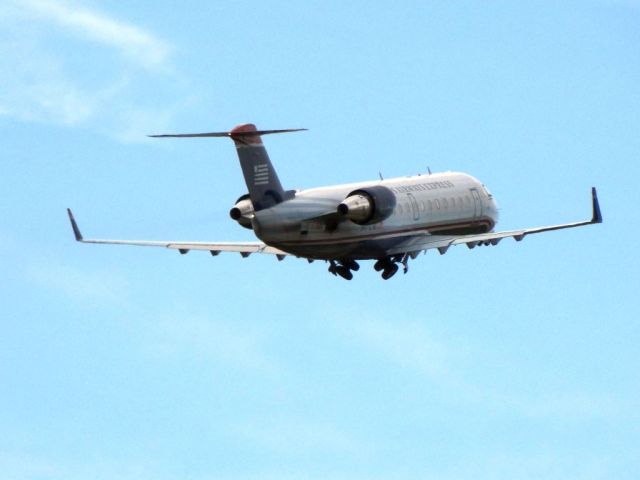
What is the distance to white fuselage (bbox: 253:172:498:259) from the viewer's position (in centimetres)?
6000


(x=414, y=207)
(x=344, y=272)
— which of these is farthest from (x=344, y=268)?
(x=414, y=207)

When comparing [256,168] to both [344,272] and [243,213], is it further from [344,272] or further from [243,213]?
[344,272]

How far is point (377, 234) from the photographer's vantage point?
6369 centimetres

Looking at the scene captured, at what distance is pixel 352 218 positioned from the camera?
6109 centimetres

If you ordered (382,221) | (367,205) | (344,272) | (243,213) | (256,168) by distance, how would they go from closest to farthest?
(256,168) → (243,213) → (367,205) → (382,221) → (344,272)

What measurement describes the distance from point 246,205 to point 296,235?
2.05 metres

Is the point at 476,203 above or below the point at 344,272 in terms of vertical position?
above

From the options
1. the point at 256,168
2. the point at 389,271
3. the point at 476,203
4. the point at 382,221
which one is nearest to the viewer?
the point at 256,168

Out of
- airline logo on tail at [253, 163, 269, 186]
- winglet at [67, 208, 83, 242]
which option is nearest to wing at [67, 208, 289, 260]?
winglet at [67, 208, 83, 242]

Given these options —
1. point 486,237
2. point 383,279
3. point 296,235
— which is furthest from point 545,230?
point 296,235

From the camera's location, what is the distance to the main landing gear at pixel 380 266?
211ft

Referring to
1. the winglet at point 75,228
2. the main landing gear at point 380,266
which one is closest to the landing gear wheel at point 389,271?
the main landing gear at point 380,266

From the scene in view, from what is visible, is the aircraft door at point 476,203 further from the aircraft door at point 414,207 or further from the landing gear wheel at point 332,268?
the landing gear wheel at point 332,268

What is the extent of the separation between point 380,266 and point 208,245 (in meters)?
6.67
